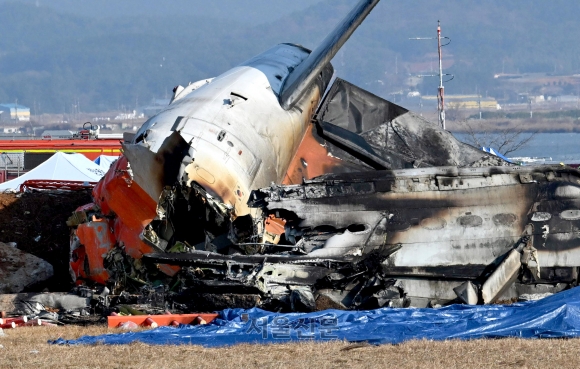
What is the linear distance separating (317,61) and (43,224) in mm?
7965

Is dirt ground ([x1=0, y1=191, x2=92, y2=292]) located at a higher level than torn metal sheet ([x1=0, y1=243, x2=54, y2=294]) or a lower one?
higher

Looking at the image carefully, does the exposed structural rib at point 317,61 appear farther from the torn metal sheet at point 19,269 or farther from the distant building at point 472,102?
the distant building at point 472,102

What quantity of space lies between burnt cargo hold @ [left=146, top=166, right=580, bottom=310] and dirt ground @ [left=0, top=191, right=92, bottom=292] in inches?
298

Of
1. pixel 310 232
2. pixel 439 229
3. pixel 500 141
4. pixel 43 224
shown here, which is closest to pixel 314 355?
pixel 310 232

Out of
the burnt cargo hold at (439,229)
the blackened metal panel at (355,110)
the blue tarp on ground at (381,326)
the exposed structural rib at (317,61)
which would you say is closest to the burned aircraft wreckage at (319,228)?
the burnt cargo hold at (439,229)

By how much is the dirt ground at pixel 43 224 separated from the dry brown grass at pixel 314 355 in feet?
31.3

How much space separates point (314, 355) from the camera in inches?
480

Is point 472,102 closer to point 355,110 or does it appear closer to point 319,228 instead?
point 355,110

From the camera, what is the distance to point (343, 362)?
11.7m

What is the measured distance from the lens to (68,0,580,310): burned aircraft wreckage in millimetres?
15859

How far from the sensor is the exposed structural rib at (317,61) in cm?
2208

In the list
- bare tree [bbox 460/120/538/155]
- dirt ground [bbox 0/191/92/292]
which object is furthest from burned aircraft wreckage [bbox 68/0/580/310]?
bare tree [bbox 460/120/538/155]

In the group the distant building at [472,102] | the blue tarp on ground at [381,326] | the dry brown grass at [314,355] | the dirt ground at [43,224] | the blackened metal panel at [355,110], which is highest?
the distant building at [472,102]

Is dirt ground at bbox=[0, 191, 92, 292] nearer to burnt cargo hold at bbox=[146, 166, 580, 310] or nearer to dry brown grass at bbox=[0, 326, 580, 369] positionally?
burnt cargo hold at bbox=[146, 166, 580, 310]
